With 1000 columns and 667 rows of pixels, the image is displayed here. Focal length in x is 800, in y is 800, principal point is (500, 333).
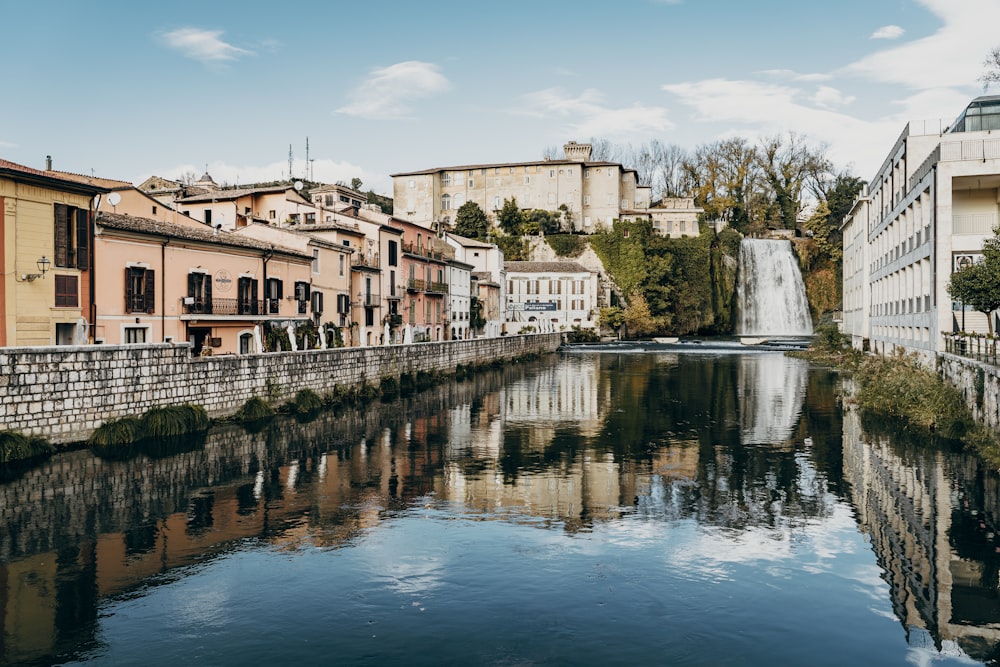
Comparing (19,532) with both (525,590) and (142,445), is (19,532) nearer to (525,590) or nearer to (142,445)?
(142,445)

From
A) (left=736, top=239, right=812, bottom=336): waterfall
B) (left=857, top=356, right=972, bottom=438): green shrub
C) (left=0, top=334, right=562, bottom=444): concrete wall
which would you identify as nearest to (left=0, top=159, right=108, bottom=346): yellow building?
(left=0, top=334, right=562, bottom=444): concrete wall

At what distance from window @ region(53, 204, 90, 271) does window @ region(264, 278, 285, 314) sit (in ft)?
35.0

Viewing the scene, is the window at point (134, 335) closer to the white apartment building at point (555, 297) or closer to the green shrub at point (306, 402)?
the green shrub at point (306, 402)

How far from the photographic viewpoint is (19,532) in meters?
13.9

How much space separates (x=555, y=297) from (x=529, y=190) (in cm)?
1748

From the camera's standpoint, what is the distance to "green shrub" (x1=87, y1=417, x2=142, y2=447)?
20641mm

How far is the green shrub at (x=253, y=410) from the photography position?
1022 inches

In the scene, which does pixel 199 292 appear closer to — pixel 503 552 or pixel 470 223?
pixel 503 552

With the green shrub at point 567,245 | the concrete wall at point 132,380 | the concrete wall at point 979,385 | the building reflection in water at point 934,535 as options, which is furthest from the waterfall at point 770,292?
the building reflection in water at point 934,535

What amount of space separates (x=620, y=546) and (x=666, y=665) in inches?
166

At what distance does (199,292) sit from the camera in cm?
3131

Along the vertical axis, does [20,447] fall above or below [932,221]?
below

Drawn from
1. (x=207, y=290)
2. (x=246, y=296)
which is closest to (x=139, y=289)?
(x=207, y=290)

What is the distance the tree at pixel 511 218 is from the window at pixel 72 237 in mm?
70775
